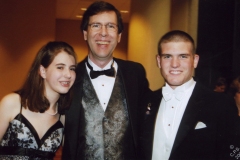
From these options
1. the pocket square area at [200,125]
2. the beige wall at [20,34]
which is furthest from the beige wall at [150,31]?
the pocket square area at [200,125]

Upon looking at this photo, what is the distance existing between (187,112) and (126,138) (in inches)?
24.7

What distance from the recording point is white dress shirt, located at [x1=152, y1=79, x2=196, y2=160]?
6.85 feet

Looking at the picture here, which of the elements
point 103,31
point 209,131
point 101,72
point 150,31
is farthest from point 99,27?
point 150,31

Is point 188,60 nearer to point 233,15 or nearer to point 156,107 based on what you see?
point 156,107

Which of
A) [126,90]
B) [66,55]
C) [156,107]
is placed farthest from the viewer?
[126,90]

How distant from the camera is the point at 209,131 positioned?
198 centimetres

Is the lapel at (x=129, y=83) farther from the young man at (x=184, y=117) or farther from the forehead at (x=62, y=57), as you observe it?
the forehead at (x=62, y=57)

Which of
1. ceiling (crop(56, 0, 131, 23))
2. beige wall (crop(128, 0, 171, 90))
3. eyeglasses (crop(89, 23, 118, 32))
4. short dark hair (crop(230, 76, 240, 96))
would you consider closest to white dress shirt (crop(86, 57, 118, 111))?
eyeglasses (crop(89, 23, 118, 32))

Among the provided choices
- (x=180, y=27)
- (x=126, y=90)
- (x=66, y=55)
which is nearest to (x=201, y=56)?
(x=180, y=27)

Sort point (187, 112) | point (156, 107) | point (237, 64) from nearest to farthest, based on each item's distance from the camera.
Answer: point (187, 112) → point (156, 107) → point (237, 64)

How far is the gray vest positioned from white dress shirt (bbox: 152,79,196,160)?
1.48 feet

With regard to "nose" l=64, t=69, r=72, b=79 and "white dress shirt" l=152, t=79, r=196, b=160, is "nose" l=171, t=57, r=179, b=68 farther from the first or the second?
"nose" l=64, t=69, r=72, b=79

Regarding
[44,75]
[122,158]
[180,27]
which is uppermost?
[180,27]

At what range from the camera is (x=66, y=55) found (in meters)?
2.39
